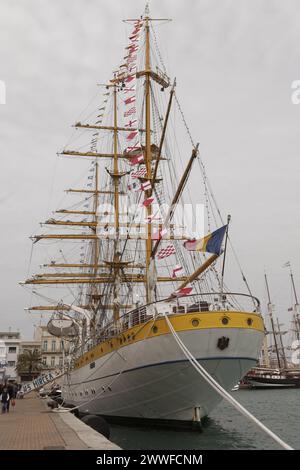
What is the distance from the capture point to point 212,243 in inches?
692

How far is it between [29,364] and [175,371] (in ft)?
225

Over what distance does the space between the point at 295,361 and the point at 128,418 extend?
75.6 metres

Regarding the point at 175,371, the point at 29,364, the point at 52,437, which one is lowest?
the point at 52,437

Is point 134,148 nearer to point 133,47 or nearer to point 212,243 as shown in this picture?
point 133,47

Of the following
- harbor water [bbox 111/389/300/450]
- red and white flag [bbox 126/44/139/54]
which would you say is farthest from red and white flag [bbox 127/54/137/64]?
harbor water [bbox 111/389/300/450]

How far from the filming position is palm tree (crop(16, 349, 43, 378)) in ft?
259

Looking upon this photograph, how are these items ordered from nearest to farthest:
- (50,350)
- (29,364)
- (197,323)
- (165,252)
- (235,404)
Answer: (235,404) → (197,323) → (165,252) → (29,364) → (50,350)

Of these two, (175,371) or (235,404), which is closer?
(235,404)

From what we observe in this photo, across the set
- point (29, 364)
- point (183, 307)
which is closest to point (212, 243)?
point (183, 307)

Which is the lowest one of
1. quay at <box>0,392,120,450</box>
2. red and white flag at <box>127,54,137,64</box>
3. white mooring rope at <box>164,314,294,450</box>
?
quay at <box>0,392,120,450</box>

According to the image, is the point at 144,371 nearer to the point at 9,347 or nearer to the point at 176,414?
the point at 176,414

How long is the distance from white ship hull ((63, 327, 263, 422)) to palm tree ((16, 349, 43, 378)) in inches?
2432

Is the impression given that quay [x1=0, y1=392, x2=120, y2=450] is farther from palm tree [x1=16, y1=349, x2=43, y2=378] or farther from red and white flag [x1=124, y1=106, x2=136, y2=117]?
palm tree [x1=16, y1=349, x2=43, y2=378]

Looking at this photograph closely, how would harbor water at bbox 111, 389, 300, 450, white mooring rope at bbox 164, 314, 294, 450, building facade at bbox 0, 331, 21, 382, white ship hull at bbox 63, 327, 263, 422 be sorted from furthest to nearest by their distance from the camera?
building facade at bbox 0, 331, 21, 382 → white ship hull at bbox 63, 327, 263, 422 → harbor water at bbox 111, 389, 300, 450 → white mooring rope at bbox 164, 314, 294, 450
